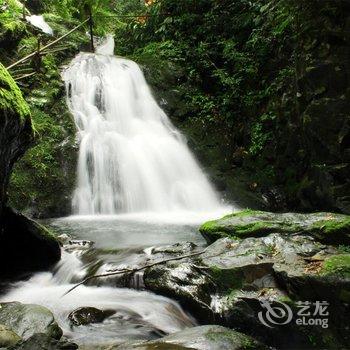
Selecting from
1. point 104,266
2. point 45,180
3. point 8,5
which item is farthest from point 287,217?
point 8,5

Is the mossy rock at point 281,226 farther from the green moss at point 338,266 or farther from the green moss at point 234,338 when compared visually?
the green moss at point 234,338

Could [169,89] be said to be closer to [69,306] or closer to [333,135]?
[333,135]

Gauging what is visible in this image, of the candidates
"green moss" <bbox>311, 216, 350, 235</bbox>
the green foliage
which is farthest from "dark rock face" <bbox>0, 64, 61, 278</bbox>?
the green foliage

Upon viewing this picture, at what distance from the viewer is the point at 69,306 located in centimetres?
457

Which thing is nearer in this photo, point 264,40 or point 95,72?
point 264,40

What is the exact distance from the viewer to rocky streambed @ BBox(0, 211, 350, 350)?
3.60 meters

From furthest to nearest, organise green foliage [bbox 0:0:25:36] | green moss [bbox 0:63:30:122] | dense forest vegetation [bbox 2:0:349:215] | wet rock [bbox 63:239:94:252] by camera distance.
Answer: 1. green foliage [bbox 0:0:25:36]
2. dense forest vegetation [bbox 2:0:349:215]
3. wet rock [bbox 63:239:94:252]
4. green moss [bbox 0:63:30:122]

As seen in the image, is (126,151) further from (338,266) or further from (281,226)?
(338,266)

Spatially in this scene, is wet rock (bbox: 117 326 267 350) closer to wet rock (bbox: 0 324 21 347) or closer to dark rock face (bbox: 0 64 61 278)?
wet rock (bbox: 0 324 21 347)

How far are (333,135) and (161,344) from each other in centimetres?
586

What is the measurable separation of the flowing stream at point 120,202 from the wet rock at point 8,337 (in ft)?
2.71

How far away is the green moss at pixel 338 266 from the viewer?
3848 millimetres

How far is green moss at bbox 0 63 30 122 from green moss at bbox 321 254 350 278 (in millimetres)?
3788

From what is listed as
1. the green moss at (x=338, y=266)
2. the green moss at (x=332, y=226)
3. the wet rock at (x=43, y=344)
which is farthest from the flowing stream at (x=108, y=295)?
the green moss at (x=332, y=226)
